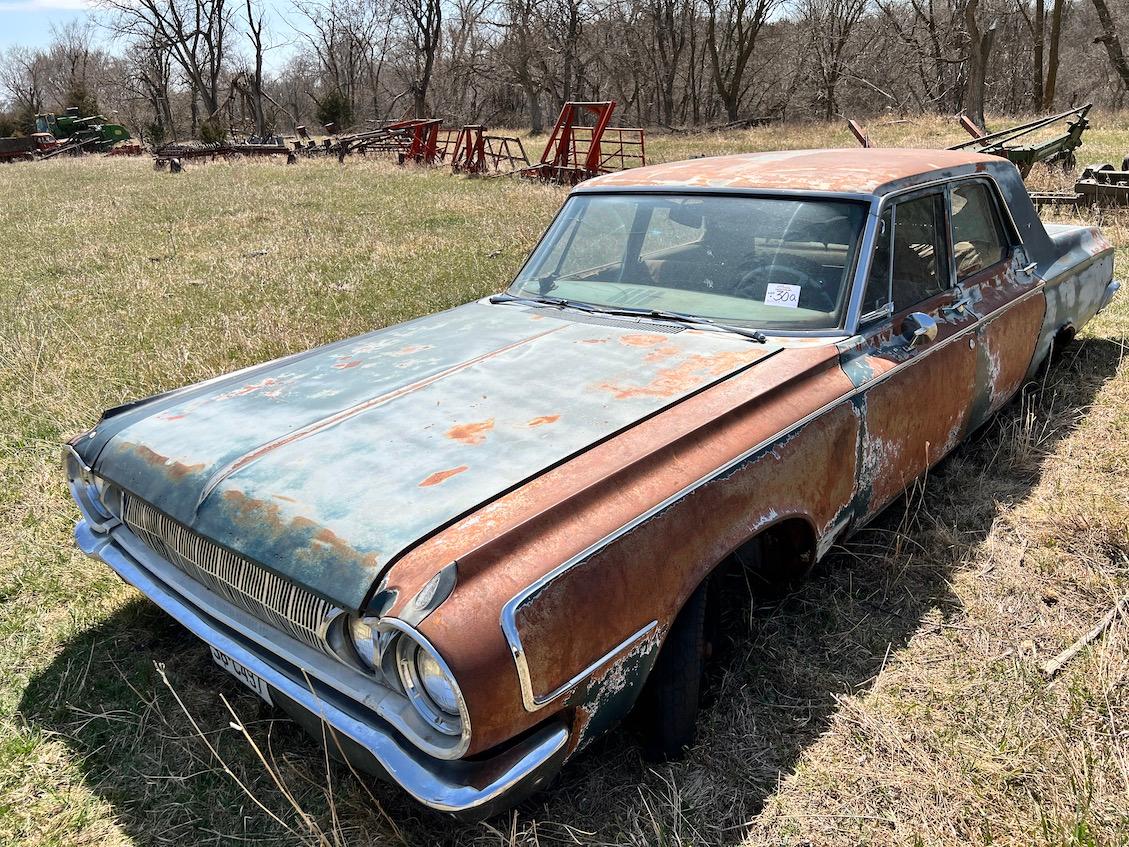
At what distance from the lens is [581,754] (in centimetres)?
225

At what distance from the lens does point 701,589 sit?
2113 millimetres

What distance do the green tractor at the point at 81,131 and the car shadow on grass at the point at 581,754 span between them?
34.6m

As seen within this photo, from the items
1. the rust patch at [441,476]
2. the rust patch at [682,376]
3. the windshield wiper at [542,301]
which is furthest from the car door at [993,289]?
the rust patch at [441,476]

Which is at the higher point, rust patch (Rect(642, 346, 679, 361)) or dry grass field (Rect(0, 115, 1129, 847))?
rust patch (Rect(642, 346, 679, 361))

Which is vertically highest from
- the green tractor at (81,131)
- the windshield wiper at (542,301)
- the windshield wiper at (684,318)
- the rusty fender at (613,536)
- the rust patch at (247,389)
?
the green tractor at (81,131)

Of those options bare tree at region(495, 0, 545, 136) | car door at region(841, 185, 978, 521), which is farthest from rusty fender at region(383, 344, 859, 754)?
bare tree at region(495, 0, 545, 136)

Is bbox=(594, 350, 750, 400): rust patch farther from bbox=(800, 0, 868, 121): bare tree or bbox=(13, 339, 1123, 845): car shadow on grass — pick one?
bbox=(800, 0, 868, 121): bare tree

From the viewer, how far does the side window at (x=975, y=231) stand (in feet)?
11.0

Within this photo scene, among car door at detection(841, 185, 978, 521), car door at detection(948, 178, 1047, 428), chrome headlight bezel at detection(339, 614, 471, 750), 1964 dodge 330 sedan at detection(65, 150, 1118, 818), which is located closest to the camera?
chrome headlight bezel at detection(339, 614, 471, 750)

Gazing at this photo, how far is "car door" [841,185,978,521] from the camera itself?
8.70 ft

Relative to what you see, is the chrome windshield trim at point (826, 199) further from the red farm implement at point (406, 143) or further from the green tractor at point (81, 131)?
the green tractor at point (81, 131)

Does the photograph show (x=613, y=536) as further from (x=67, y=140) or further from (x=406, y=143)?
(x=67, y=140)

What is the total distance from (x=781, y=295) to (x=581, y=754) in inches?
64.2

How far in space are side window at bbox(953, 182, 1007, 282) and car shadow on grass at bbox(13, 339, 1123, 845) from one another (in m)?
1.02
